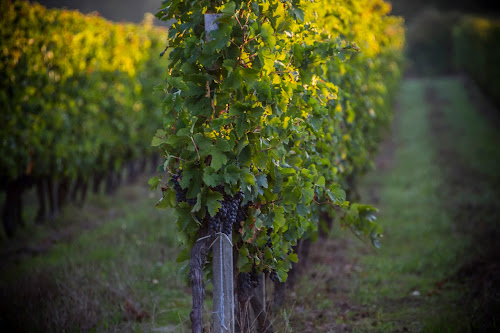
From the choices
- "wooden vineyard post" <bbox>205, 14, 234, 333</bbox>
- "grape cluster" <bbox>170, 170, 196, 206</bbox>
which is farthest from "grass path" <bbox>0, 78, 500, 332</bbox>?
"grape cluster" <bbox>170, 170, 196, 206</bbox>

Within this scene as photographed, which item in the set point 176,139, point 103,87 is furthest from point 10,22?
point 176,139

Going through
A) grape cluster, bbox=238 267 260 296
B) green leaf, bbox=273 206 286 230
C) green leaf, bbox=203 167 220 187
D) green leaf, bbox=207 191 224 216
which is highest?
green leaf, bbox=203 167 220 187

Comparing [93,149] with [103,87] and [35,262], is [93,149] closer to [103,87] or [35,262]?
[103,87]

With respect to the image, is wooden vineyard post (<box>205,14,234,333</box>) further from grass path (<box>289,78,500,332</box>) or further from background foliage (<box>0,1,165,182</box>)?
background foliage (<box>0,1,165,182</box>)

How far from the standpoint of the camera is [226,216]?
10.2 feet

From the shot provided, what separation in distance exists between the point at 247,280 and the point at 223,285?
0.29 m

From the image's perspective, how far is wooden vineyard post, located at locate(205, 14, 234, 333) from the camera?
3164 mm

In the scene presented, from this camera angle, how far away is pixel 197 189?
3064mm

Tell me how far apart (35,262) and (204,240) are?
4484mm

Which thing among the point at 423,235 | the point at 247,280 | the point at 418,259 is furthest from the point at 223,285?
the point at 423,235

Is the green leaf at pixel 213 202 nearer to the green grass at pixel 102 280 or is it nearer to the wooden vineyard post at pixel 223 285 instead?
the wooden vineyard post at pixel 223 285

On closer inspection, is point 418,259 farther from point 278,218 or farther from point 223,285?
point 223,285

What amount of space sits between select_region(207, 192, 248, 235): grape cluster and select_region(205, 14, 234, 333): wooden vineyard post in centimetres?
5

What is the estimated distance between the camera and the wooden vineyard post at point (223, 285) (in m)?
3.16
